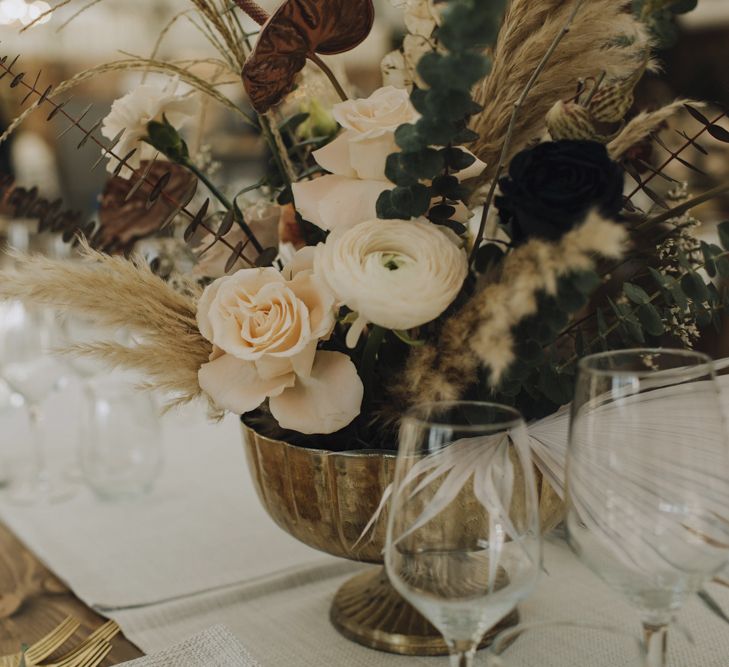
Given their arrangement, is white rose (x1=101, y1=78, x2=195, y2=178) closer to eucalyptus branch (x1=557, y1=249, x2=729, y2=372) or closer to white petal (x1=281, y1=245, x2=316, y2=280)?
white petal (x1=281, y1=245, x2=316, y2=280)

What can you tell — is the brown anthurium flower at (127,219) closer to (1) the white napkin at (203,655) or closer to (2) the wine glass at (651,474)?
(1) the white napkin at (203,655)

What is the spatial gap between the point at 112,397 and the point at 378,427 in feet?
1.59

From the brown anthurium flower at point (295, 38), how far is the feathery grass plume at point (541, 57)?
109mm

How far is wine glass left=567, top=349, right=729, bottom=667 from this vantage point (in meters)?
0.47

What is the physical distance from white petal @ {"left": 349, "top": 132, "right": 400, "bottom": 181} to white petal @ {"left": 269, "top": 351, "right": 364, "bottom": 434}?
13cm

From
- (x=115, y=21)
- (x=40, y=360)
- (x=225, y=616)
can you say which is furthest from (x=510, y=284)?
(x=115, y=21)

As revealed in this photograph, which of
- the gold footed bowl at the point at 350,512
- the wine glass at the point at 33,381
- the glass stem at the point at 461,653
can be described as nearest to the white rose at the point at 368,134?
the gold footed bowl at the point at 350,512

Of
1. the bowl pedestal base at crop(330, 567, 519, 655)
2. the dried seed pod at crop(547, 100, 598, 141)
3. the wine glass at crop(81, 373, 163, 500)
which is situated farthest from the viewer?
the wine glass at crop(81, 373, 163, 500)

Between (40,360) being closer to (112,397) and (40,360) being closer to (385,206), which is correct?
(112,397)

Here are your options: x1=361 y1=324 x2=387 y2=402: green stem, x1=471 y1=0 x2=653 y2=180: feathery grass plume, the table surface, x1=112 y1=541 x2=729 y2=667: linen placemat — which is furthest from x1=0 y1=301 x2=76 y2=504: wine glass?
x1=471 y1=0 x2=653 y2=180: feathery grass plume

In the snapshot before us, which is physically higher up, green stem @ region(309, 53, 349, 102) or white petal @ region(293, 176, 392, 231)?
green stem @ region(309, 53, 349, 102)

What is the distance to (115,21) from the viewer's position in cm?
405

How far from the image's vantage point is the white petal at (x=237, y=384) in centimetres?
62

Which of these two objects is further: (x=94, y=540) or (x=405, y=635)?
(x=94, y=540)
